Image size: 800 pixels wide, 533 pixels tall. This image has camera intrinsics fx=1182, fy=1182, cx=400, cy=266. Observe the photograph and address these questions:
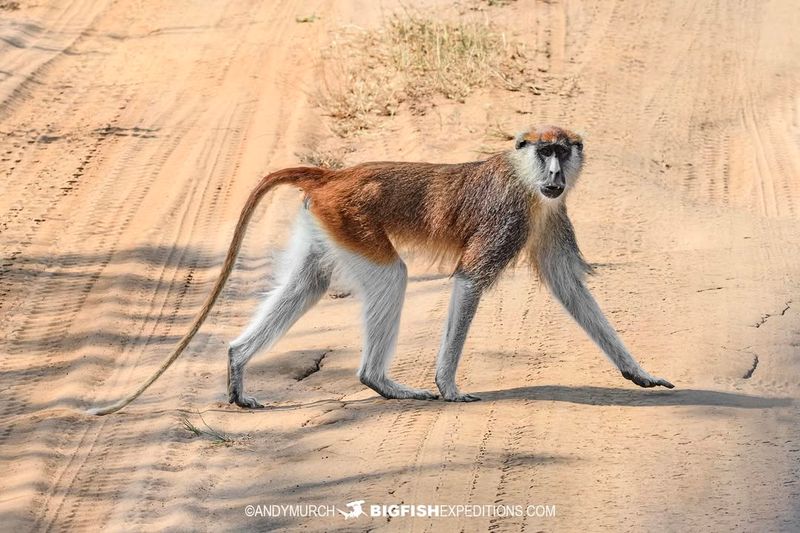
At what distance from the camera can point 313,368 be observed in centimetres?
785

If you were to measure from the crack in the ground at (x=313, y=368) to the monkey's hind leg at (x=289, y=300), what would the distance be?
74 cm

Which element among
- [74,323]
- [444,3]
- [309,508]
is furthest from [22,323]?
[444,3]

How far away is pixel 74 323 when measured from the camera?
8609mm

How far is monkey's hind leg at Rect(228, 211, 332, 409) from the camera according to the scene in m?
6.99

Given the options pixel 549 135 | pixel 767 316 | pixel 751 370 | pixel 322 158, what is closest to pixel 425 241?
pixel 549 135

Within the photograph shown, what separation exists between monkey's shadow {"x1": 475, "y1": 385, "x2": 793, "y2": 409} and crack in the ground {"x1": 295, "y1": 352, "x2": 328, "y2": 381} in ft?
4.23

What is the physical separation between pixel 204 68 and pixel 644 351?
783 centimetres

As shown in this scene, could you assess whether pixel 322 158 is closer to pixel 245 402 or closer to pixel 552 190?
pixel 245 402

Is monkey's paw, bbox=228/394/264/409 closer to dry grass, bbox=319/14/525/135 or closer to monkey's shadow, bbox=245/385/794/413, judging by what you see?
monkey's shadow, bbox=245/385/794/413

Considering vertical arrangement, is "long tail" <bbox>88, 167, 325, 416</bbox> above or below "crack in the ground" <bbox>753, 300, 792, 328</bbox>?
above

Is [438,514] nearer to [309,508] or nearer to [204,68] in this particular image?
[309,508]

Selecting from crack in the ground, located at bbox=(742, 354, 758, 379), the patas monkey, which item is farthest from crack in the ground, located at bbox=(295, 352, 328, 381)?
crack in the ground, located at bbox=(742, 354, 758, 379)

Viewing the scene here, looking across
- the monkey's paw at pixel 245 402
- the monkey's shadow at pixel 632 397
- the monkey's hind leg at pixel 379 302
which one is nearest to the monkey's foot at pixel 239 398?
the monkey's paw at pixel 245 402

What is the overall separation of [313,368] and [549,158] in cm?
228
